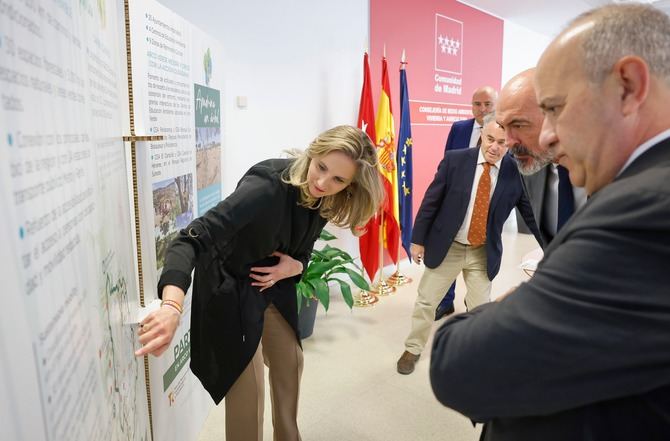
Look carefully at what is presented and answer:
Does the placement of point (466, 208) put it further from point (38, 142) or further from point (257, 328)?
point (38, 142)

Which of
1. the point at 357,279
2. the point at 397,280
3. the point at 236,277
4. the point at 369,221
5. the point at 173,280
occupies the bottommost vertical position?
the point at 397,280

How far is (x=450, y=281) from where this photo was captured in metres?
2.78

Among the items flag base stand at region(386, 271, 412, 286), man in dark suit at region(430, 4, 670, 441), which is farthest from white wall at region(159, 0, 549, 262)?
man in dark suit at region(430, 4, 670, 441)

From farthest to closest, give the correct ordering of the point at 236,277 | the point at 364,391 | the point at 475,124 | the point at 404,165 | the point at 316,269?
the point at 404,165, the point at 475,124, the point at 316,269, the point at 364,391, the point at 236,277

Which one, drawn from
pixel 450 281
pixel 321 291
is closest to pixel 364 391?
pixel 321 291

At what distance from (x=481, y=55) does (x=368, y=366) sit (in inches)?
176

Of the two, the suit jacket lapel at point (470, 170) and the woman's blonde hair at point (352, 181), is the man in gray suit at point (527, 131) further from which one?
the suit jacket lapel at point (470, 170)

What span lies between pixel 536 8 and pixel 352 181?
523 centimetres

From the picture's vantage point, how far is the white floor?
2238 mm

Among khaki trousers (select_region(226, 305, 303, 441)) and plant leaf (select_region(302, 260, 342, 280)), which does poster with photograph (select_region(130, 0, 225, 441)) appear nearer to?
khaki trousers (select_region(226, 305, 303, 441))

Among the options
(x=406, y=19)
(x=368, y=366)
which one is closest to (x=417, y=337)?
(x=368, y=366)

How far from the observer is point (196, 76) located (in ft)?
6.79

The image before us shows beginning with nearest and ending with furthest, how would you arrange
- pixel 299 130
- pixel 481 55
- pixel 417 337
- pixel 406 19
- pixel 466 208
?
pixel 466 208
pixel 417 337
pixel 299 130
pixel 406 19
pixel 481 55

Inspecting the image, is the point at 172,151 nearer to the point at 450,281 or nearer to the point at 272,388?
the point at 272,388
